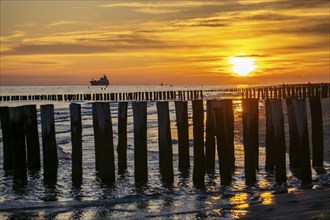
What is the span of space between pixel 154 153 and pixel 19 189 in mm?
5692

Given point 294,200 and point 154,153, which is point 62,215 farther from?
point 154,153

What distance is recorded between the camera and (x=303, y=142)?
958cm

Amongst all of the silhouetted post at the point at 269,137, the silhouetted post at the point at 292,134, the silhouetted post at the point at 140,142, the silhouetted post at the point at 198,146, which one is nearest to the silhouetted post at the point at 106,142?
the silhouetted post at the point at 140,142

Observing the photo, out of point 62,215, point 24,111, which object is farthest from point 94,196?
point 24,111

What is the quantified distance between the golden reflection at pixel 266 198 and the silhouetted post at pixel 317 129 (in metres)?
3.15

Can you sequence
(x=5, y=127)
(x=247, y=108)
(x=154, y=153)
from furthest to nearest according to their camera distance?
(x=154, y=153) < (x=5, y=127) < (x=247, y=108)

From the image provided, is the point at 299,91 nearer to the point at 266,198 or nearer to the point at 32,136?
the point at 32,136

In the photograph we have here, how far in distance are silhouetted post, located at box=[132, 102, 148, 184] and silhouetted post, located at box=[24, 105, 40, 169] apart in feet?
8.78

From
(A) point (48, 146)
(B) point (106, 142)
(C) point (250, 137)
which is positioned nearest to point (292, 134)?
(C) point (250, 137)

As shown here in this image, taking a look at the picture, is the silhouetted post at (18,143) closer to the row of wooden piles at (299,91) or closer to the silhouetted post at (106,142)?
the silhouetted post at (106,142)

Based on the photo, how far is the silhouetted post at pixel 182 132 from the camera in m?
11.2

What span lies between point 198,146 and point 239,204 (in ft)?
9.29

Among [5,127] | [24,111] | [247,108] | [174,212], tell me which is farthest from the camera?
[5,127]

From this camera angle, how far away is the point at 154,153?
14797mm
